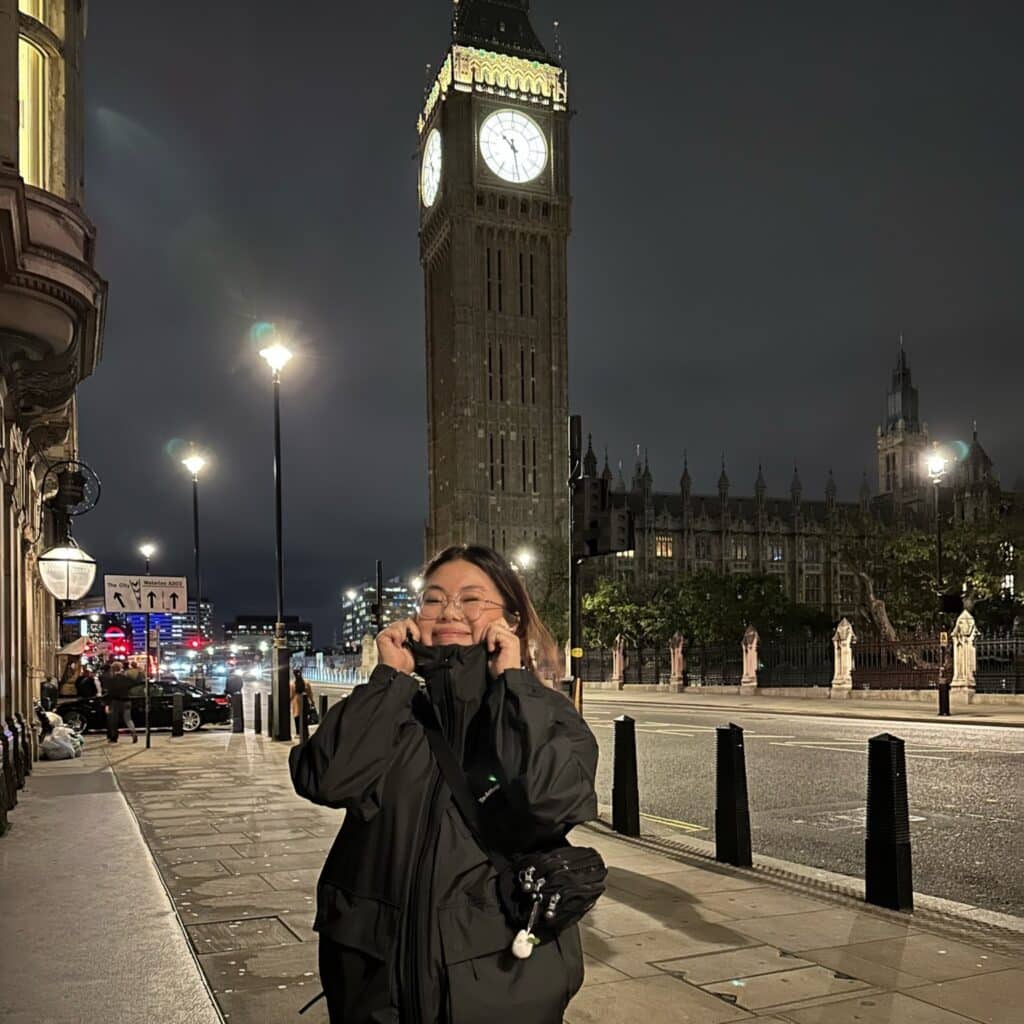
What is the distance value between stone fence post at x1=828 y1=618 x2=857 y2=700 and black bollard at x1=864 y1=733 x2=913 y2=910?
104 ft

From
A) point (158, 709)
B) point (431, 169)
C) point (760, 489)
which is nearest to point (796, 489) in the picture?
point (760, 489)

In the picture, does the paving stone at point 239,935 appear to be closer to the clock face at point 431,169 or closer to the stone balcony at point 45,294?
the stone balcony at point 45,294

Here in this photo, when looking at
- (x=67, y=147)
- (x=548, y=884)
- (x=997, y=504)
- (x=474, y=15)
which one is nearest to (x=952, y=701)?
(x=997, y=504)

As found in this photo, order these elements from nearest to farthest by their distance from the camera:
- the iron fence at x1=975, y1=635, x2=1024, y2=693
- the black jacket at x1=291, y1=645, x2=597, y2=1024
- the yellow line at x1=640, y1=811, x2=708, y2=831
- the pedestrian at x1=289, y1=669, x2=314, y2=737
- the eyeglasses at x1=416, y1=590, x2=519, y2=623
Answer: the black jacket at x1=291, y1=645, x2=597, y2=1024
the eyeglasses at x1=416, y1=590, x2=519, y2=623
the yellow line at x1=640, y1=811, x2=708, y2=831
the pedestrian at x1=289, y1=669, x2=314, y2=737
the iron fence at x1=975, y1=635, x2=1024, y2=693

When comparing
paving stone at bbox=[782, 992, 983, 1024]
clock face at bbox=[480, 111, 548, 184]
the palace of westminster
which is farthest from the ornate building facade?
clock face at bbox=[480, 111, 548, 184]

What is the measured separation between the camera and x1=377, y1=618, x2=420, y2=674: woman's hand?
2670 mm

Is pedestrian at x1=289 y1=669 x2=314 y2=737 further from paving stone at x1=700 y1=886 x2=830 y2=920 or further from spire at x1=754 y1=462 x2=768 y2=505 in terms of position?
spire at x1=754 y1=462 x2=768 y2=505

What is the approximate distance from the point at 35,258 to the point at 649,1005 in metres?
8.02

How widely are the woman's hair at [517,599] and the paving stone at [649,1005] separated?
2.22m

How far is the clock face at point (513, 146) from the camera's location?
337 feet

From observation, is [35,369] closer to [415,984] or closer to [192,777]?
[192,777]

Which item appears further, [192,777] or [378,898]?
[192,777]

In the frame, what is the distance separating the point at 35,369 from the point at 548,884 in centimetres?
985

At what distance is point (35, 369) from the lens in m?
10.6
